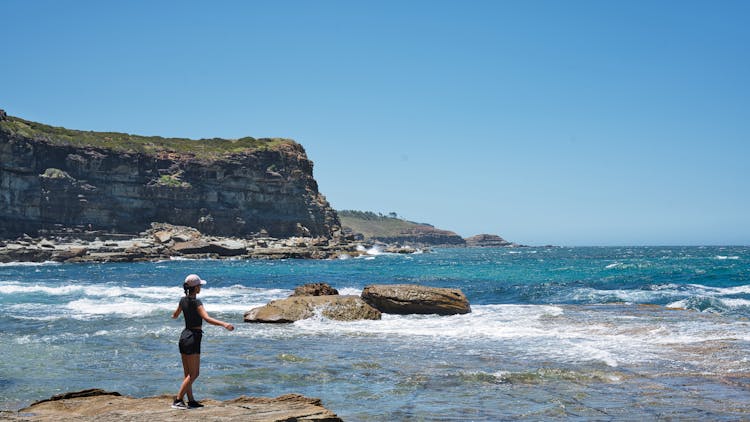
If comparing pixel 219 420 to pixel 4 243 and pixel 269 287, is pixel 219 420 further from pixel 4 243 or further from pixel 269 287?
pixel 4 243

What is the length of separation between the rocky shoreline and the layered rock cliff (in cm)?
303

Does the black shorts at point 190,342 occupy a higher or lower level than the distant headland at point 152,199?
lower

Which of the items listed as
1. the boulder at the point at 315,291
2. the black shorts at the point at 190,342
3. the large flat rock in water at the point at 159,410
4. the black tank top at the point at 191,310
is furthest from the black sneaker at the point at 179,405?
the boulder at the point at 315,291

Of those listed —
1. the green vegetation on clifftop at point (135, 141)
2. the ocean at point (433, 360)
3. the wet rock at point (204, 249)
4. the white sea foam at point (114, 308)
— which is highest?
the green vegetation on clifftop at point (135, 141)

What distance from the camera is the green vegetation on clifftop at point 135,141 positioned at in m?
96.8

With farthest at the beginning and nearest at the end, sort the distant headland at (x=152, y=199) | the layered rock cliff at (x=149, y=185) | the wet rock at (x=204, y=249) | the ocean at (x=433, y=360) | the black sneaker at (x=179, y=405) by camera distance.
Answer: the layered rock cliff at (x=149, y=185) < the distant headland at (x=152, y=199) < the wet rock at (x=204, y=249) < the ocean at (x=433, y=360) < the black sneaker at (x=179, y=405)

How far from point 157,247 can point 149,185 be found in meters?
21.5

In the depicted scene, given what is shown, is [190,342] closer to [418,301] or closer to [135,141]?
[418,301]

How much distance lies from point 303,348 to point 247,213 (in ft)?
314

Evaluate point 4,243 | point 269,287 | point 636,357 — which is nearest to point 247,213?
point 4,243

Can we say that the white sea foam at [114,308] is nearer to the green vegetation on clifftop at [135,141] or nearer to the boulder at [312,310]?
the boulder at [312,310]

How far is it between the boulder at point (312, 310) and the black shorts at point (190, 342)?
450 inches

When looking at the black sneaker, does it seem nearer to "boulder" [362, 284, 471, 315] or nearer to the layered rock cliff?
"boulder" [362, 284, 471, 315]

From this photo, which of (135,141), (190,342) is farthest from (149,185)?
(190,342)
